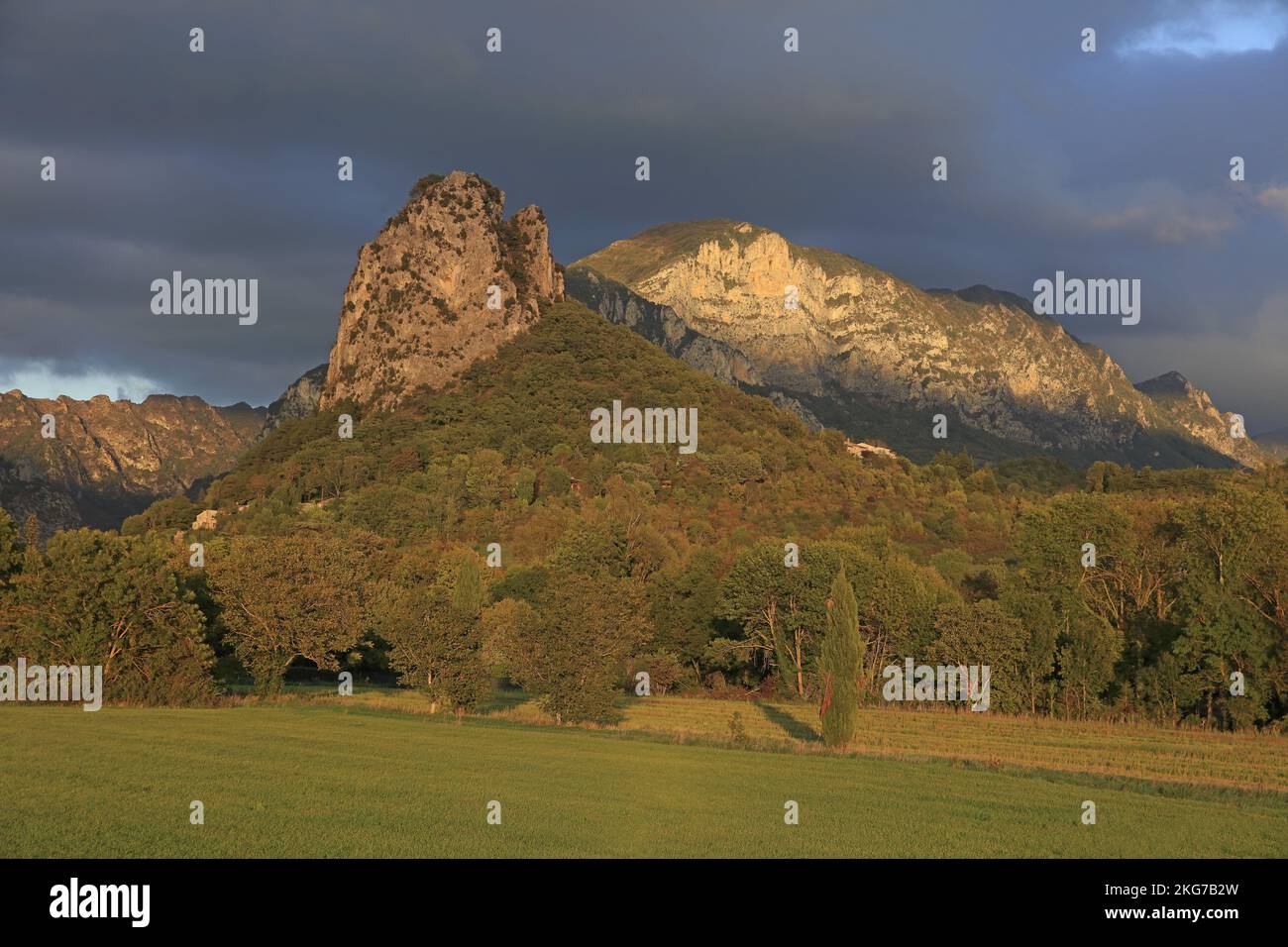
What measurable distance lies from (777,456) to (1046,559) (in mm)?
82617

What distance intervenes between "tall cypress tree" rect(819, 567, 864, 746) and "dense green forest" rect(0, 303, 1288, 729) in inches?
9.3

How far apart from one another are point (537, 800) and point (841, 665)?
23.8m

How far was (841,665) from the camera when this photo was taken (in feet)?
166

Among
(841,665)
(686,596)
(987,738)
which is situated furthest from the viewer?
(686,596)

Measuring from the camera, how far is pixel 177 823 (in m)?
23.8

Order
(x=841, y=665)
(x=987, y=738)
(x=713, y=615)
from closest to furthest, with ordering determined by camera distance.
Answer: (x=841, y=665) → (x=987, y=738) → (x=713, y=615)

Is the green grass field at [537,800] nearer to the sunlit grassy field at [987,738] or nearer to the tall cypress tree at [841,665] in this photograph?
the tall cypress tree at [841,665]

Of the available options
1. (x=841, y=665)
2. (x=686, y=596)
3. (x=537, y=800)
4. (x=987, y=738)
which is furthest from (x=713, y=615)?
(x=537, y=800)

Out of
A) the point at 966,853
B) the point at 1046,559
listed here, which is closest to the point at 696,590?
the point at 1046,559

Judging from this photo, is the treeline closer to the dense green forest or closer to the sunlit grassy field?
the dense green forest

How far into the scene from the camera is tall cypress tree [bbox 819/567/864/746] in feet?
166

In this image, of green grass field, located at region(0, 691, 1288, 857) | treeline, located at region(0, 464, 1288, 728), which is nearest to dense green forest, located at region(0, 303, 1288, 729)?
treeline, located at region(0, 464, 1288, 728)

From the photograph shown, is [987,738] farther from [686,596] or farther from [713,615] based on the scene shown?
[686,596]
